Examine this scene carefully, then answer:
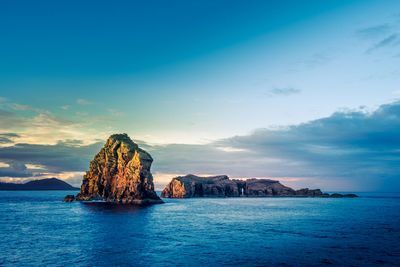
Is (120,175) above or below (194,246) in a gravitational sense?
above

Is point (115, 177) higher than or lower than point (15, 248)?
higher

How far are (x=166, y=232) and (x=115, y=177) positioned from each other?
103m

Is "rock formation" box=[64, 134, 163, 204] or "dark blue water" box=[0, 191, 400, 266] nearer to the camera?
"dark blue water" box=[0, 191, 400, 266]

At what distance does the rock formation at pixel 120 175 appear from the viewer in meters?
136

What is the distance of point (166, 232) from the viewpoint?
5281 cm

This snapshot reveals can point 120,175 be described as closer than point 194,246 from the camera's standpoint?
No

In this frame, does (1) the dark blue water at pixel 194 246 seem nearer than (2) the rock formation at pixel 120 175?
Yes

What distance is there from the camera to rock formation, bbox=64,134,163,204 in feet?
448

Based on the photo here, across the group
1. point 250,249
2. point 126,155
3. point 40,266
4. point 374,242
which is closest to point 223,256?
point 250,249

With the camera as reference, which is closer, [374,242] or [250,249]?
[250,249]

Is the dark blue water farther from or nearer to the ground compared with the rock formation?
nearer to the ground

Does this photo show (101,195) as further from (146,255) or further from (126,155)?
(146,255)

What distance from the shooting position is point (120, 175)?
143125 mm

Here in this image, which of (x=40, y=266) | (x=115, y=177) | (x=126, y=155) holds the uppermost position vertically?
(x=126, y=155)
